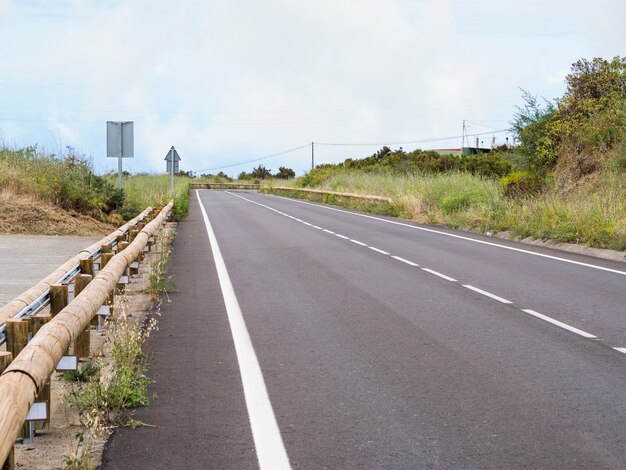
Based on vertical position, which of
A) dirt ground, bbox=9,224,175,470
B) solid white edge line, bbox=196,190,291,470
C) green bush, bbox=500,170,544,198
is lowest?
dirt ground, bbox=9,224,175,470

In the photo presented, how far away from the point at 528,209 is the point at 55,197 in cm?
1397

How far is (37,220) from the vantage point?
2145 centimetres

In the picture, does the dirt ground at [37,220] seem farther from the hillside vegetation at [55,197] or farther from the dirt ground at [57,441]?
the dirt ground at [57,441]

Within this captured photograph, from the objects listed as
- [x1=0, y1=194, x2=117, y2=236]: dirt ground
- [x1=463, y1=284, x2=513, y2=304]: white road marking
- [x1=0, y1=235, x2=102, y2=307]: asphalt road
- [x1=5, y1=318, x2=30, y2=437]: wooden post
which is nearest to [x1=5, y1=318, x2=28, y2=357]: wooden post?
[x1=5, y1=318, x2=30, y2=437]: wooden post

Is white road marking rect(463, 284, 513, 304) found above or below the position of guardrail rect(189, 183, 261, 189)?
below

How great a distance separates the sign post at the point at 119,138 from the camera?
24.6m

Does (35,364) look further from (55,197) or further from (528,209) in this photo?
(528,209)

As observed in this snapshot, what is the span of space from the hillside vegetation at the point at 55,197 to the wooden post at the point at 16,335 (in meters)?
16.3

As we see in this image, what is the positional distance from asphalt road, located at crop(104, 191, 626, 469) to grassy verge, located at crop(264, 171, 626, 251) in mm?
5472

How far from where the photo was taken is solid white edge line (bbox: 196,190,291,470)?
16.1 feet

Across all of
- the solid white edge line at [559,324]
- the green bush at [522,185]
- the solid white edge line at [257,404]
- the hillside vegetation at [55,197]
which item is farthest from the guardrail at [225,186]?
the solid white edge line at [559,324]

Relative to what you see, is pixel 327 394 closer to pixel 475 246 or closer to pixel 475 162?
pixel 475 246

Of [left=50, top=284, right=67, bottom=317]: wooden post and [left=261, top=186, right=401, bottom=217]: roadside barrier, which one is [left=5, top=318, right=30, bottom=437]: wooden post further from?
[left=261, top=186, right=401, bottom=217]: roadside barrier

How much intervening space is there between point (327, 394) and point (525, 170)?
26.1m
